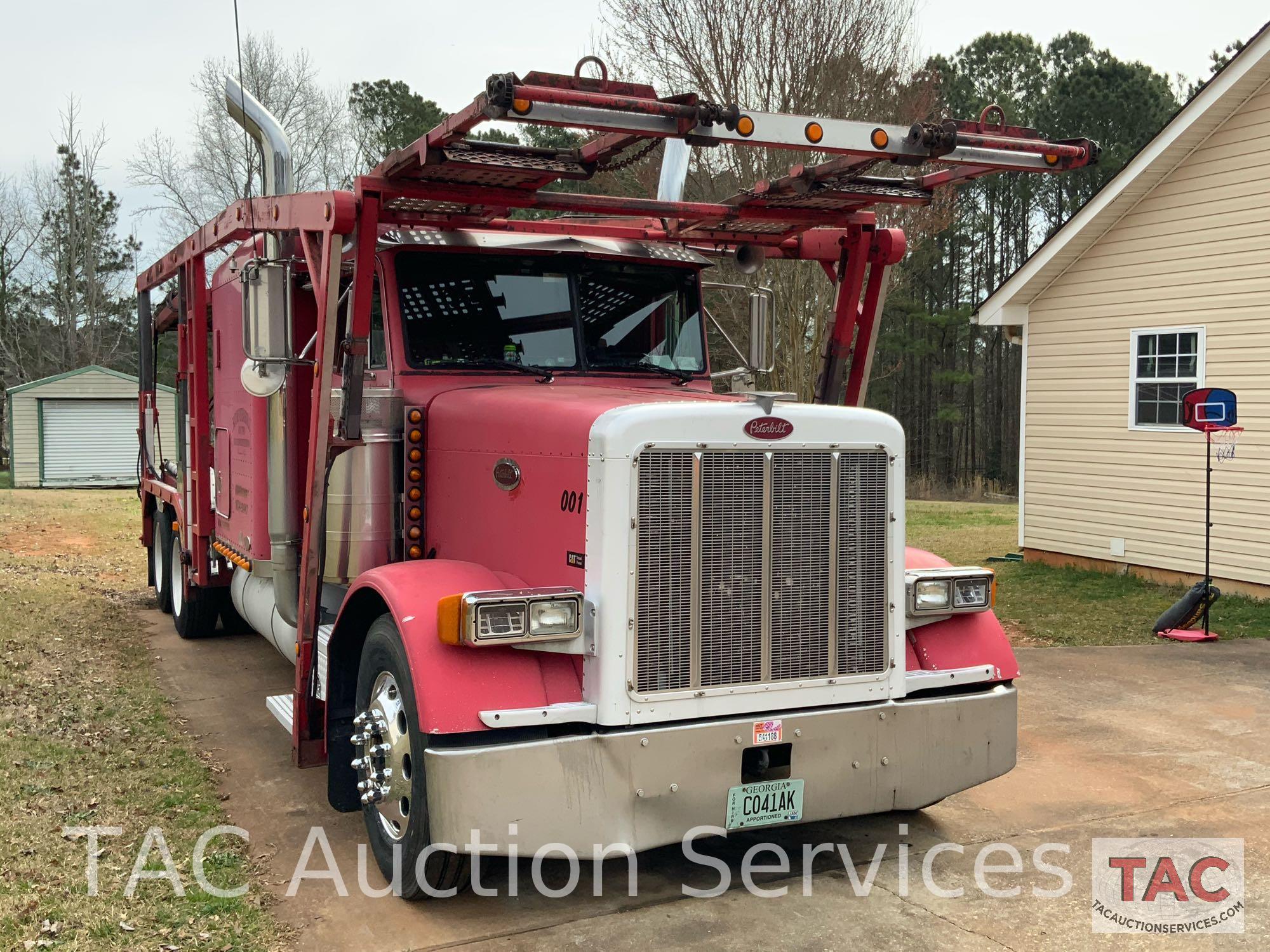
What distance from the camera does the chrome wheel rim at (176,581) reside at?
30.7ft

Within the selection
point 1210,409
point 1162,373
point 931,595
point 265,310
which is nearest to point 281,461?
point 265,310

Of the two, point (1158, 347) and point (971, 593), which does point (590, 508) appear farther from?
point (1158, 347)

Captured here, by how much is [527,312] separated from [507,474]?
111 centimetres

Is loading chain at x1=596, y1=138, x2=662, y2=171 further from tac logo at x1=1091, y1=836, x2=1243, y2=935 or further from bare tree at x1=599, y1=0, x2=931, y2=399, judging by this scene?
bare tree at x1=599, y1=0, x2=931, y2=399

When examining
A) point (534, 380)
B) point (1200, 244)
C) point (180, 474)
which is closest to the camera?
point (534, 380)

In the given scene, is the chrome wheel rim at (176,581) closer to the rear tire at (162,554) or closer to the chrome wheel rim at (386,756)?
the rear tire at (162,554)

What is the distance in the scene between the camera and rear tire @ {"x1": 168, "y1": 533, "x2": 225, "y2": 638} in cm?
913

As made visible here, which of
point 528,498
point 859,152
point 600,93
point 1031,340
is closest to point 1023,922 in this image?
point 528,498

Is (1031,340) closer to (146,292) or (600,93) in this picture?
(146,292)

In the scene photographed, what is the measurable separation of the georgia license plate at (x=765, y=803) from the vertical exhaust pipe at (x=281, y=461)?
238 centimetres

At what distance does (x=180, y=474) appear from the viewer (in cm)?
870

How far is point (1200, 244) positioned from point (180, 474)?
32.6 feet

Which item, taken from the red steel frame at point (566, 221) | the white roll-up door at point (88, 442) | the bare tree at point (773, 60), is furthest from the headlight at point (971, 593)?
the white roll-up door at point (88, 442)

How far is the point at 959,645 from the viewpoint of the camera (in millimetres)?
4875
